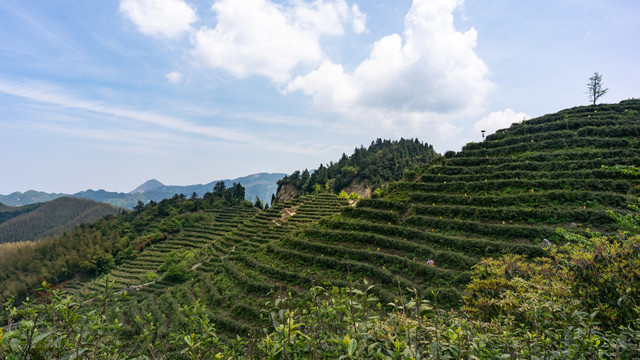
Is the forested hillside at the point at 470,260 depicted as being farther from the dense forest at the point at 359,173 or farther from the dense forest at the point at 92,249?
the dense forest at the point at 359,173

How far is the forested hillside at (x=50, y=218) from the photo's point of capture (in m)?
106

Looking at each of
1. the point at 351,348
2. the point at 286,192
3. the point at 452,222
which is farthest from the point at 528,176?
the point at 286,192

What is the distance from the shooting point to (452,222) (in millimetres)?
17438

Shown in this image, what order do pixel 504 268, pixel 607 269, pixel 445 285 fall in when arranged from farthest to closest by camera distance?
pixel 445 285 → pixel 504 268 → pixel 607 269

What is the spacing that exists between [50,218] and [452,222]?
576 ft

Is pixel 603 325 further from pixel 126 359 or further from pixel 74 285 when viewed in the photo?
pixel 74 285

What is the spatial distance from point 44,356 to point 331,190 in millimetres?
64467

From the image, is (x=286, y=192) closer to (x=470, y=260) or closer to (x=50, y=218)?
(x=470, y=260)

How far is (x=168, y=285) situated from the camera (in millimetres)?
30953

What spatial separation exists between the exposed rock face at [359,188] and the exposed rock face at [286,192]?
1686 centimetres

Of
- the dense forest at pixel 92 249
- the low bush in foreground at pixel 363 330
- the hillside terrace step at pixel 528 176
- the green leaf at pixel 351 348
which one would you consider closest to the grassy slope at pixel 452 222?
the hillside terrace step at pixel 528 176

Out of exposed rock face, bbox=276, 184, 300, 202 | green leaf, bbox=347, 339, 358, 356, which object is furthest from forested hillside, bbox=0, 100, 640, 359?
exposed rock face, bbox=276, 184, 300, 202

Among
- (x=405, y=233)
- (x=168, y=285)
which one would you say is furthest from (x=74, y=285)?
(x=405, y=233)

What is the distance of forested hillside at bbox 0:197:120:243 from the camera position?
106000mm
